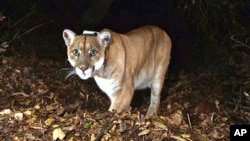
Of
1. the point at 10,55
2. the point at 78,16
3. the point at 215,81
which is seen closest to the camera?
the point at 10,55

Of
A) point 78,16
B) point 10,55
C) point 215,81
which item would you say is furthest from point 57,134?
point 78,16

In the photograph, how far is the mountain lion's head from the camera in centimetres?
607

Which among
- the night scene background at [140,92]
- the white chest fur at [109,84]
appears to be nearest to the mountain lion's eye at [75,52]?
the white chest fur at [109,84]

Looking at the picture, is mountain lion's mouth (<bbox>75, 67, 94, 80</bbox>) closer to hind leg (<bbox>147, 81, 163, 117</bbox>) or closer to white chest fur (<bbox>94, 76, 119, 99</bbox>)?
white chest fur (<bbox>94, 76, 119, 99</bbox>)

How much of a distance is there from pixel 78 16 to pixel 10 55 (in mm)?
2664

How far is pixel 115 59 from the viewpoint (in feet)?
21.1

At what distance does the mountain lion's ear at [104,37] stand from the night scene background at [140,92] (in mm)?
786

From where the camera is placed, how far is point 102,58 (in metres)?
6.21

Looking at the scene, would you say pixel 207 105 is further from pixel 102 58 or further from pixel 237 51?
pixel 102 58

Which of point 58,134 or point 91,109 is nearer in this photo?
point 58,134

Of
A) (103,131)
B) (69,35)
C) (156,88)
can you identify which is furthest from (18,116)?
(156,88)

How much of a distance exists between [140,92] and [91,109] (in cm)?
156

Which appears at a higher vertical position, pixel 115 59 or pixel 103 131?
pixel 115 59

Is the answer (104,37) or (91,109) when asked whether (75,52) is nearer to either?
(104,37)
